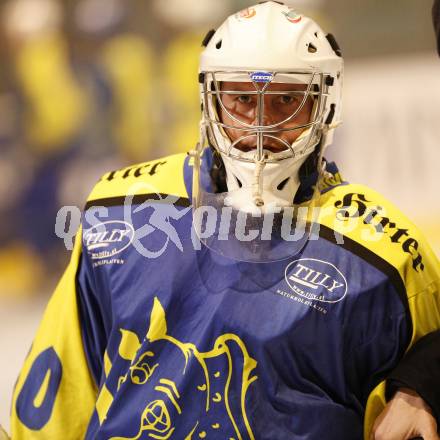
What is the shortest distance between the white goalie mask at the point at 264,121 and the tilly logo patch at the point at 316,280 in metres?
0.03

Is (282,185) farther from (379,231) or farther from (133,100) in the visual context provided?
(133,100)

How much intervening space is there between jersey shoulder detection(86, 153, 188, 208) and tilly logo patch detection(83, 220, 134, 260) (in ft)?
0.21

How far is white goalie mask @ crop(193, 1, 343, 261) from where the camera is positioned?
63.4 inches

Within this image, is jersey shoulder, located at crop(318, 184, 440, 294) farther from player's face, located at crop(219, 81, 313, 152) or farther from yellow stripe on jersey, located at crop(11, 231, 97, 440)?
yellow stripe on jersey, located at crop(11, 231, 97, 440)

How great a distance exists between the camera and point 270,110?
162 cm

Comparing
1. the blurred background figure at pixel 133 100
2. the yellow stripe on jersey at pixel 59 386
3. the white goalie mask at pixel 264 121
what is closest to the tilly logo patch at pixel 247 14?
the white goalie mask at pixel 264 121

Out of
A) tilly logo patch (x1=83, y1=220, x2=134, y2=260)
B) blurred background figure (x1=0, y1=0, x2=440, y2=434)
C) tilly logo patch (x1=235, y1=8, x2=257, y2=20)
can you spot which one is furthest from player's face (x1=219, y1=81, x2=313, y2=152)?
blurred background figure (x1=0, y1=0, x2=440, y2=434)

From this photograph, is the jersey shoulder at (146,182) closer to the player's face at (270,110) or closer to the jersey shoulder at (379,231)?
the player's face at (270,110)

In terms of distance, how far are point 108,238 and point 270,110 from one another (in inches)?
16.6

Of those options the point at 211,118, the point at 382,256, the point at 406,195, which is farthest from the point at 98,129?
the point at 382,256

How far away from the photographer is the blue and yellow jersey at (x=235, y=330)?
155cm

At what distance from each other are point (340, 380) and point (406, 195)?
1923 mm

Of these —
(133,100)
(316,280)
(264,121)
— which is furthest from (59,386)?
(133,100)

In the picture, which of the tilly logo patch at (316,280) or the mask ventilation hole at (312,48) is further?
the mask ventilation hole at (312,48)
